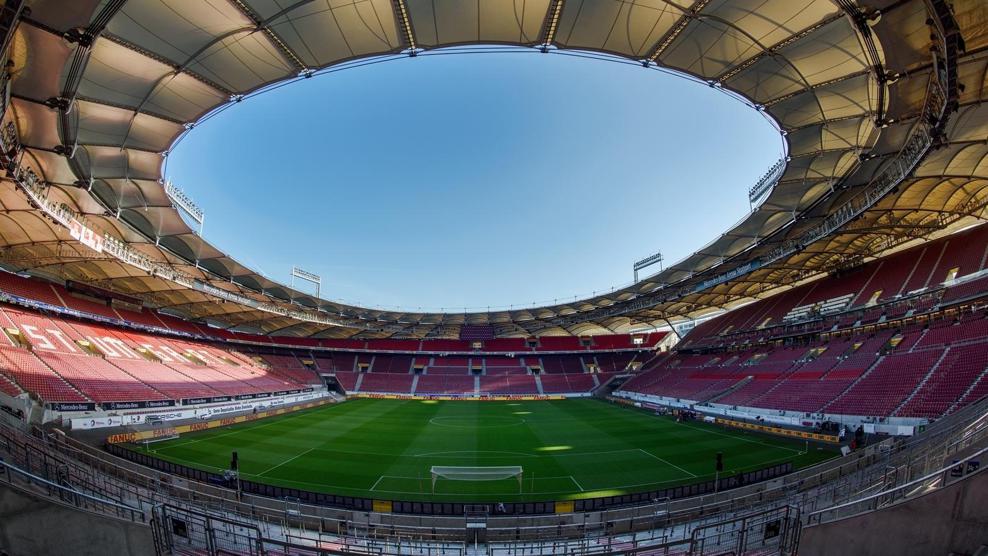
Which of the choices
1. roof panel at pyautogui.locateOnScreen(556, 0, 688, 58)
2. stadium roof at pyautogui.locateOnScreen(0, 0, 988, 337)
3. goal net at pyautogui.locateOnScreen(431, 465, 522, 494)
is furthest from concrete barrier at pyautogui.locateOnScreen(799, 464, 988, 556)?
roof panel at pyautogui.locateOnScreen(556, 0, 688, 58)

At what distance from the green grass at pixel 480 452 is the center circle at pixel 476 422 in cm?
9

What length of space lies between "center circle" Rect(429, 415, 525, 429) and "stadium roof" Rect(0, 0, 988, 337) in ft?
77.4

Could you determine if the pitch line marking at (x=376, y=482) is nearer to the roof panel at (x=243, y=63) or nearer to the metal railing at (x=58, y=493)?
the metal railing at (x=58, y=493)

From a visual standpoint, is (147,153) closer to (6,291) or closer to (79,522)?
(79,522)

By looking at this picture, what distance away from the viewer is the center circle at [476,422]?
33094 mm

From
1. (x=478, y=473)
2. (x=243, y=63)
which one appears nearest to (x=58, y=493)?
(x=478, y=473)

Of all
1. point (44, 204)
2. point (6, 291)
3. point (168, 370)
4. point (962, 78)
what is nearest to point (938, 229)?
point (962, 78)

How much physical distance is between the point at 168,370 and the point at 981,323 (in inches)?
2257

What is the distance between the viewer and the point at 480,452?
79.6ft

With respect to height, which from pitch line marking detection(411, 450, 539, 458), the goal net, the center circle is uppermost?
the goal net

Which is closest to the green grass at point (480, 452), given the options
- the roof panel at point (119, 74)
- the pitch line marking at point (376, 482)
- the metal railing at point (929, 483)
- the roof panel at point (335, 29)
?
the pitch line marking at point (376, 482)

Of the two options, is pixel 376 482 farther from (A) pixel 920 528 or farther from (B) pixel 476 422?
(A) pixel 920 528

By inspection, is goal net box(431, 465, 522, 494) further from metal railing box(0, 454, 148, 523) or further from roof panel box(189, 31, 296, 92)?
roof panel box(189, 31, 296, 92)

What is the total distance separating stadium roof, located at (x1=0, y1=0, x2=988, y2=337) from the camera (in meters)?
11.2
